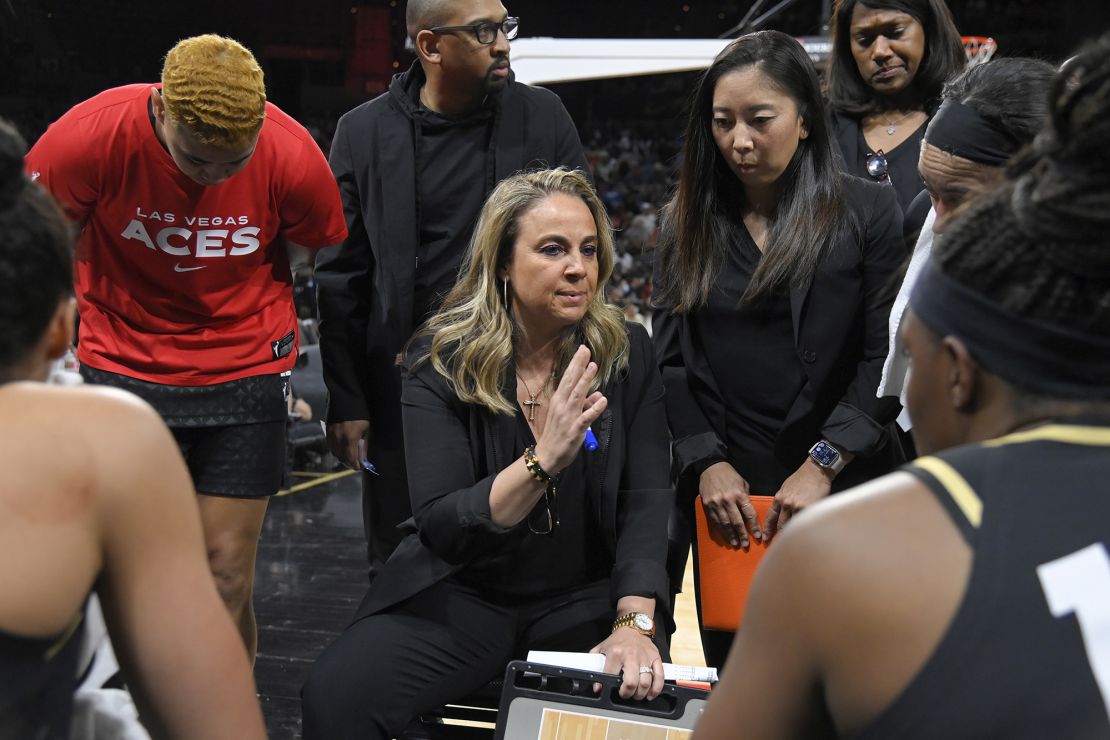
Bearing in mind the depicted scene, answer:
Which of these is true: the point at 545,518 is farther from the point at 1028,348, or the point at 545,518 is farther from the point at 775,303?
the point at 1028,348

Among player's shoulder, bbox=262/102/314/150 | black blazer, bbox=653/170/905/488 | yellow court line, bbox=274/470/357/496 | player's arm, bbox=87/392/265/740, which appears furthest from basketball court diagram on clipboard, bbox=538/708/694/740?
yellow court line, bbox=274/470/357/496

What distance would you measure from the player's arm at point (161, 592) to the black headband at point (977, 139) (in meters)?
1.48

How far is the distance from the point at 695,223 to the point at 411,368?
69 cm

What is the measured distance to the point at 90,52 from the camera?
38.7 feet

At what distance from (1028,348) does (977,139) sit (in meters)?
1.17

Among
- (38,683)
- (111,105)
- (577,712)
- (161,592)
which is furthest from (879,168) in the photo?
(38,683)

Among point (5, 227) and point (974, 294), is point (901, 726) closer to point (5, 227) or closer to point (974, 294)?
point (974, 294)

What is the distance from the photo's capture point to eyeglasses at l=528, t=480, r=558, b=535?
2.32 metres

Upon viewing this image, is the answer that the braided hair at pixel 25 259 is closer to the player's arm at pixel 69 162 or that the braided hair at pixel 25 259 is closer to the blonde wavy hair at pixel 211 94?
the blonde wavy hair at pixel 211 94

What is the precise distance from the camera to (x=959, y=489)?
91 centimetres

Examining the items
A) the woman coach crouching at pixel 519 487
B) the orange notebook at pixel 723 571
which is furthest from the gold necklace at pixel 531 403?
the orange notebook at pixel 723 571

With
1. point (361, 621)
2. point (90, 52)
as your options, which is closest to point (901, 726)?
point (361, 621)

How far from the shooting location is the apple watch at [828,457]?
7.75 ft

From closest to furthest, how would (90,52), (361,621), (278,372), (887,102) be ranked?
1. (361,621)
2. (278,372)
3. (887,102)
4. (90,52)
